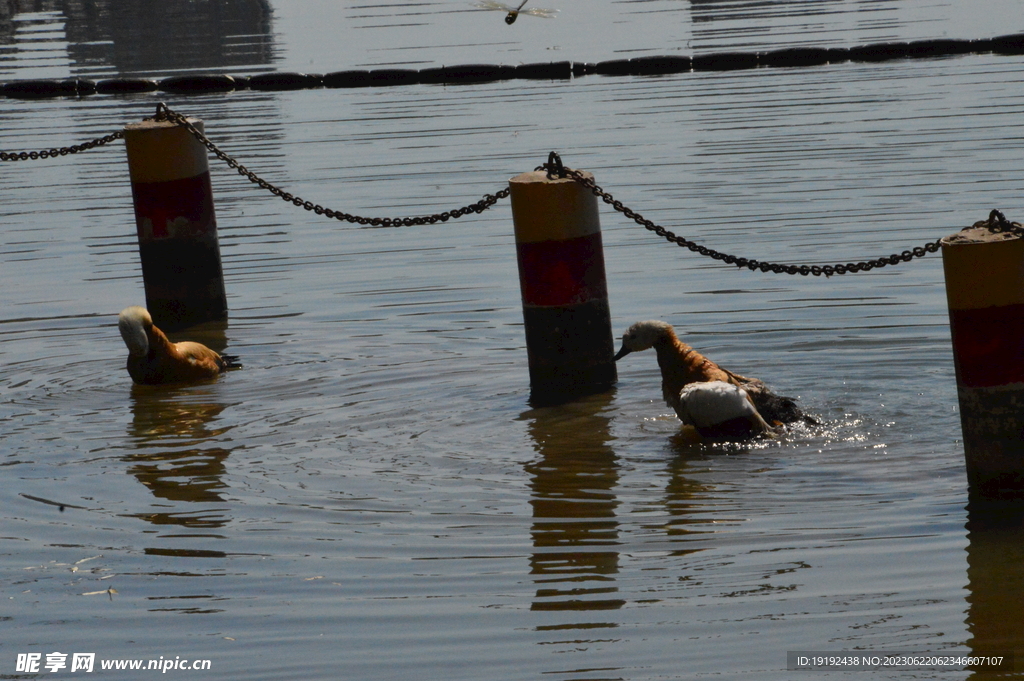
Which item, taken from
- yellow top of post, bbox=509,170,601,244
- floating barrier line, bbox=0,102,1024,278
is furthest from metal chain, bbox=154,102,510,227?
yellow top of post, bbox=509,170,601,244

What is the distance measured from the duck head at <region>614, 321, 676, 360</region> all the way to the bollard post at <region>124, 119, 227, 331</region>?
→ 3.64 m

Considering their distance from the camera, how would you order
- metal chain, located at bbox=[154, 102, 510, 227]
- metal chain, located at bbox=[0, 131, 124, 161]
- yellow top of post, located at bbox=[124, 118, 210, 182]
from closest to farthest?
metal chain, located at bbox=[154, 102, 510, 227] → yellow top of post, located at bbox=[124, 118, 210, 182] → metal chain, located at bbox=[0, 131, 124, 161]

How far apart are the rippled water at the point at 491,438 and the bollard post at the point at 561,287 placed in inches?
8.2

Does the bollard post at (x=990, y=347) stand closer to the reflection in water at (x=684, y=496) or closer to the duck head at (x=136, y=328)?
the reflection in water at (x=684, y=496)

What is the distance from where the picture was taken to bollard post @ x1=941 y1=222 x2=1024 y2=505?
564cm

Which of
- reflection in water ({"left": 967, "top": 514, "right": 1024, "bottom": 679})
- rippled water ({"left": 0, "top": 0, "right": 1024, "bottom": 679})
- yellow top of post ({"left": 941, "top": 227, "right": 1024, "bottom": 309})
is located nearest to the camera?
reflection in water ({"left": 967, "top": 514, "right": 1024, "bottom": 679})

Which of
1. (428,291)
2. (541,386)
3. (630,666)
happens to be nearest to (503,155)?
(428,291)

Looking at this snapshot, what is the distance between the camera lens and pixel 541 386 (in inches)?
324

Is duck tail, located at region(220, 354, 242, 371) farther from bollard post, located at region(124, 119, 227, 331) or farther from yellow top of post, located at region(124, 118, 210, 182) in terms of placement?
yellow top of post, located at region(124, 118, 210, 182)

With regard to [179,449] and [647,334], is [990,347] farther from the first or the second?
[179,449]

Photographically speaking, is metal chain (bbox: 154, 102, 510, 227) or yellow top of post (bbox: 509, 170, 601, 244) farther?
metal chain (bbox: 154, 102, 510, 227)

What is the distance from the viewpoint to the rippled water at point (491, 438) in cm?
498

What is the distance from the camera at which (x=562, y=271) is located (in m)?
7.96

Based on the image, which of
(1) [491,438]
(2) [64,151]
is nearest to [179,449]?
(1) [491,438]
